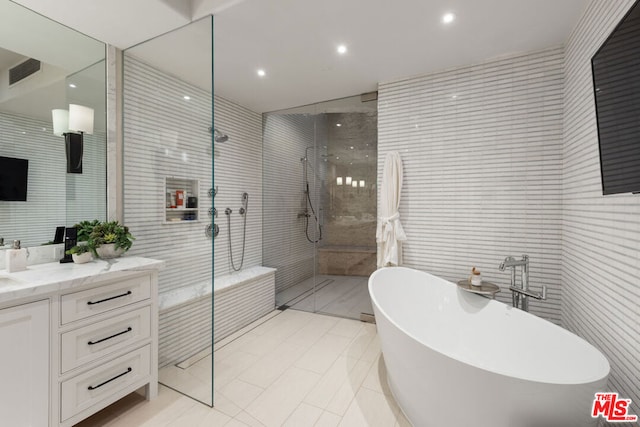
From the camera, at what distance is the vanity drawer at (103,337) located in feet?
4.91

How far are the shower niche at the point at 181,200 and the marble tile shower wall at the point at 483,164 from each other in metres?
1.89

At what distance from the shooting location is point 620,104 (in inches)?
48.2

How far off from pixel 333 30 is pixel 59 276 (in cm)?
241

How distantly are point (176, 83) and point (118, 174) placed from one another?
2.84 ft

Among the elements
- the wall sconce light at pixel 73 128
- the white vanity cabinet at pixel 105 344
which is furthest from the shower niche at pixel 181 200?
the wall sconce light at pixel 73 128

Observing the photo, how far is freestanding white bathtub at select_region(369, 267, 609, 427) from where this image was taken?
1143 millimetres

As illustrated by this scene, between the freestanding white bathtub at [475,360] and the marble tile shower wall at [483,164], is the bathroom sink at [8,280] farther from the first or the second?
the marble tile shower wall at [483,164]

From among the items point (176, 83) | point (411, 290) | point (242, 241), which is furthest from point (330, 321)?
point (176, 83)

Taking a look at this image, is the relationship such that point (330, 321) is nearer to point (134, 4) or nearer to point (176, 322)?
point (176, 322)

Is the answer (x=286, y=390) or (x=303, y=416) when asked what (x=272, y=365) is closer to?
(x=286, y=390)

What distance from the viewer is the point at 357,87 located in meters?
3.08

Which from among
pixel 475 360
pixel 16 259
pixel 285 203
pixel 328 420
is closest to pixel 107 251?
pixel 16 259

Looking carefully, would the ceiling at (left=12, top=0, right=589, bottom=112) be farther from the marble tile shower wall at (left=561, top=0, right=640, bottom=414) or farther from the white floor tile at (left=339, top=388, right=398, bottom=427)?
the white floor tile at (left=339, top=388, right=398, bottom=427)

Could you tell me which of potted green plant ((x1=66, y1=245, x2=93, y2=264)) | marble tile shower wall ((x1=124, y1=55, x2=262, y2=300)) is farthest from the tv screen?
marble tile shower wall ((x1=124, y1=55, x2=262, y2=300))
